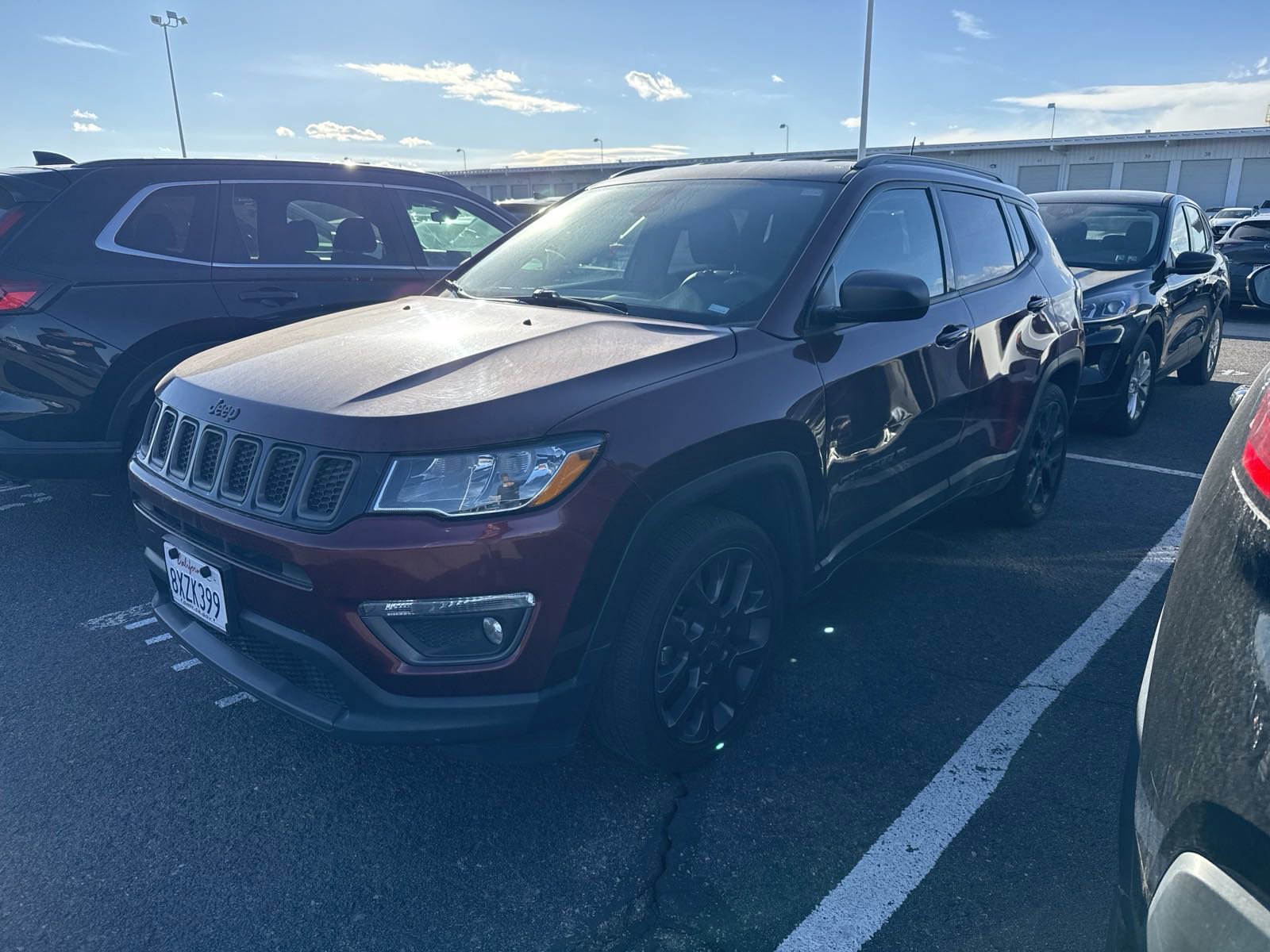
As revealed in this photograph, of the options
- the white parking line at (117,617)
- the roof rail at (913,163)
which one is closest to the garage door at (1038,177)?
the roof rail at (913,163)

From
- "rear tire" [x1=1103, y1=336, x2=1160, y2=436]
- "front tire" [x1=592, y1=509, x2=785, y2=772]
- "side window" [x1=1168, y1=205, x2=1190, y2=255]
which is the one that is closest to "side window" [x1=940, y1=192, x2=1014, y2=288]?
"front tire" [x1=592, y1=509, x2=785, y2=772]

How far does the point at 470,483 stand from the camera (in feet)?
6.94

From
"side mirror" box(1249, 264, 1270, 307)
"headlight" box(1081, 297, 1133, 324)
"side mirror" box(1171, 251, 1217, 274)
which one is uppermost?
"side mirror" box(1249, 264, 1270, 307)

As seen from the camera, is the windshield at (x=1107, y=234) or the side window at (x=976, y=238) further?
the windshield at (x=1107, y=234)

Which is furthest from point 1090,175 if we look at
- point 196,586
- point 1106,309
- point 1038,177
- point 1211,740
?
point 1211,740

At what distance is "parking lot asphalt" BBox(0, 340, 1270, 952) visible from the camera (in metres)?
2.19

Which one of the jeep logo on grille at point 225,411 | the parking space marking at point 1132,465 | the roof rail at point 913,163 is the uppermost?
the roof rail at point 913,163

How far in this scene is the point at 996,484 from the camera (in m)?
4.24

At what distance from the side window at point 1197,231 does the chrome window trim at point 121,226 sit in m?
7.57

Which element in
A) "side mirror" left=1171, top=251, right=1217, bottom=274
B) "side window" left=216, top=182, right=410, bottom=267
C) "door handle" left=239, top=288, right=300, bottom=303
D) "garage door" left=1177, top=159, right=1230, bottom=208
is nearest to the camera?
"door handle" left=239, top=288, right=300, bottom=303

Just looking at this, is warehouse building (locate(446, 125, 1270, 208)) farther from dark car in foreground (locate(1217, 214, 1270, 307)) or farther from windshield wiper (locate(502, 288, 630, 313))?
windshield wiper (locate(502, 288, 630, 313))

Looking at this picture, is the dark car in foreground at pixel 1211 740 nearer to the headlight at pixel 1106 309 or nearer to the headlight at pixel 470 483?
the headlight at pixel 470 483

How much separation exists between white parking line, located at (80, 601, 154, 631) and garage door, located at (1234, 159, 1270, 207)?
175ft

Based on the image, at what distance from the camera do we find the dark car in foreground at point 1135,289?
20.6ft
